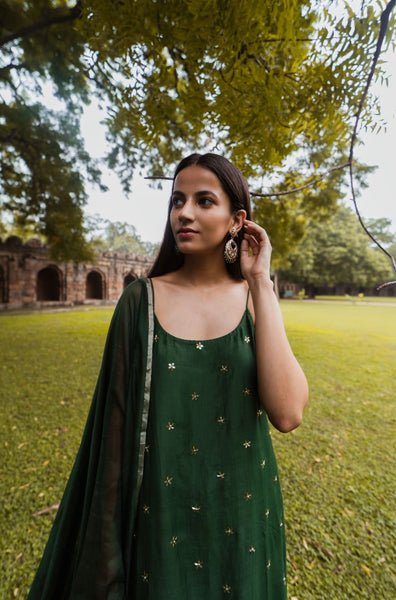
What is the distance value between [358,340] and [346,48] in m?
10.0

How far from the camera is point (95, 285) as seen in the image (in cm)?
2412

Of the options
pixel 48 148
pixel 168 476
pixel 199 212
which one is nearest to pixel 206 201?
pixel 199 212

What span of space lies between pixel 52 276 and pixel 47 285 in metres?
0.76

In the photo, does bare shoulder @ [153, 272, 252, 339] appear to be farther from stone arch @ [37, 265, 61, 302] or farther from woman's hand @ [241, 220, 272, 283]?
stone arch @ [37, 265, 61, 302]

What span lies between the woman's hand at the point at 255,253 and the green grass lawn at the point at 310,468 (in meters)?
1.99

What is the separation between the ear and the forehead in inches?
3.5

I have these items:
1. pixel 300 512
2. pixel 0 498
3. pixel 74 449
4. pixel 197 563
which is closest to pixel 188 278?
pixel 197 563

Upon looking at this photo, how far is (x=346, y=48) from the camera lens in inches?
55.7

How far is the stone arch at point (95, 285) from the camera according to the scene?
22.9 metres

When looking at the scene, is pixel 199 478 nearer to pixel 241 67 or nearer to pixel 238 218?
pixel 238 218

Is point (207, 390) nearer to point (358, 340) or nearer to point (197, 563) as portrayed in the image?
point (197, 563)

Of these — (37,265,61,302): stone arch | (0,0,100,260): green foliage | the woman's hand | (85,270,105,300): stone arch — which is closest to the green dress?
the woman's hand

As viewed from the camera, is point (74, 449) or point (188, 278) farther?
point (74, 449)

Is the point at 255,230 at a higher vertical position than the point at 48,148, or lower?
lower
